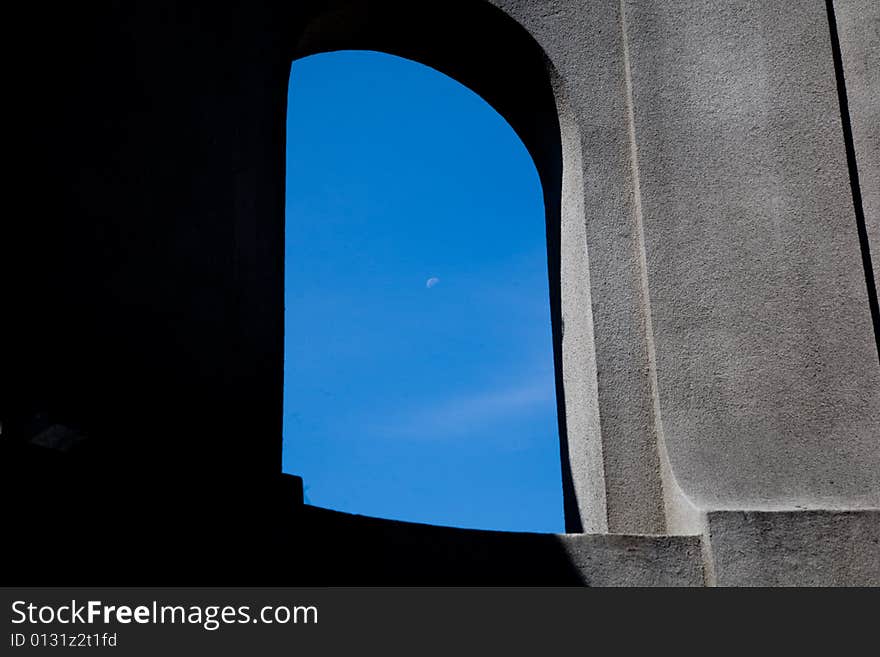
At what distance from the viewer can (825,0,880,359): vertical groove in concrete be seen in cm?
860

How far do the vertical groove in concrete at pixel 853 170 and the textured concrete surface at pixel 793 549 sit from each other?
154cm

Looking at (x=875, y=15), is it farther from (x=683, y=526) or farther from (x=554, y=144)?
(x=683, y=526)

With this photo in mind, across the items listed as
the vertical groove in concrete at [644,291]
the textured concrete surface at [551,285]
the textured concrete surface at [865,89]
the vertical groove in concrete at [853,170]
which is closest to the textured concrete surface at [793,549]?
the textured concrete surface at [551,285]

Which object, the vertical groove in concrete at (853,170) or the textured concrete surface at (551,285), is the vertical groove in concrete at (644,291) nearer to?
the textured concrete surface at (551,285)

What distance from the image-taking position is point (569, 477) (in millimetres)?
8836

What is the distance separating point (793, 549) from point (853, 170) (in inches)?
127

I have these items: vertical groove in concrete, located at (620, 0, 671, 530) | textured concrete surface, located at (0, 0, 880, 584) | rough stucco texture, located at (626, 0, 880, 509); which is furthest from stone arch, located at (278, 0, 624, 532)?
rough stucco texture, located at (626, 0, 880, 509)

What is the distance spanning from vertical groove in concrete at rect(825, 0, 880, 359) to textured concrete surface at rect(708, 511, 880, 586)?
154 centimetres

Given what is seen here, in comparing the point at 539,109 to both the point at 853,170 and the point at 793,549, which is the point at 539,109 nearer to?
the point at 853,170

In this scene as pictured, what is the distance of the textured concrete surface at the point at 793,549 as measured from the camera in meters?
7.31

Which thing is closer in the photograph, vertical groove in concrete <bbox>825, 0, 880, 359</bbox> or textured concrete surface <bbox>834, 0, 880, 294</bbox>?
vertical groove in concrete <bbox>825, 0, 880, 359</bbox>

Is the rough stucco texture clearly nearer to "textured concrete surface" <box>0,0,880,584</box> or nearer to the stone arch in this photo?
"textured concrete surface" <box>0,0,880,584</box>
